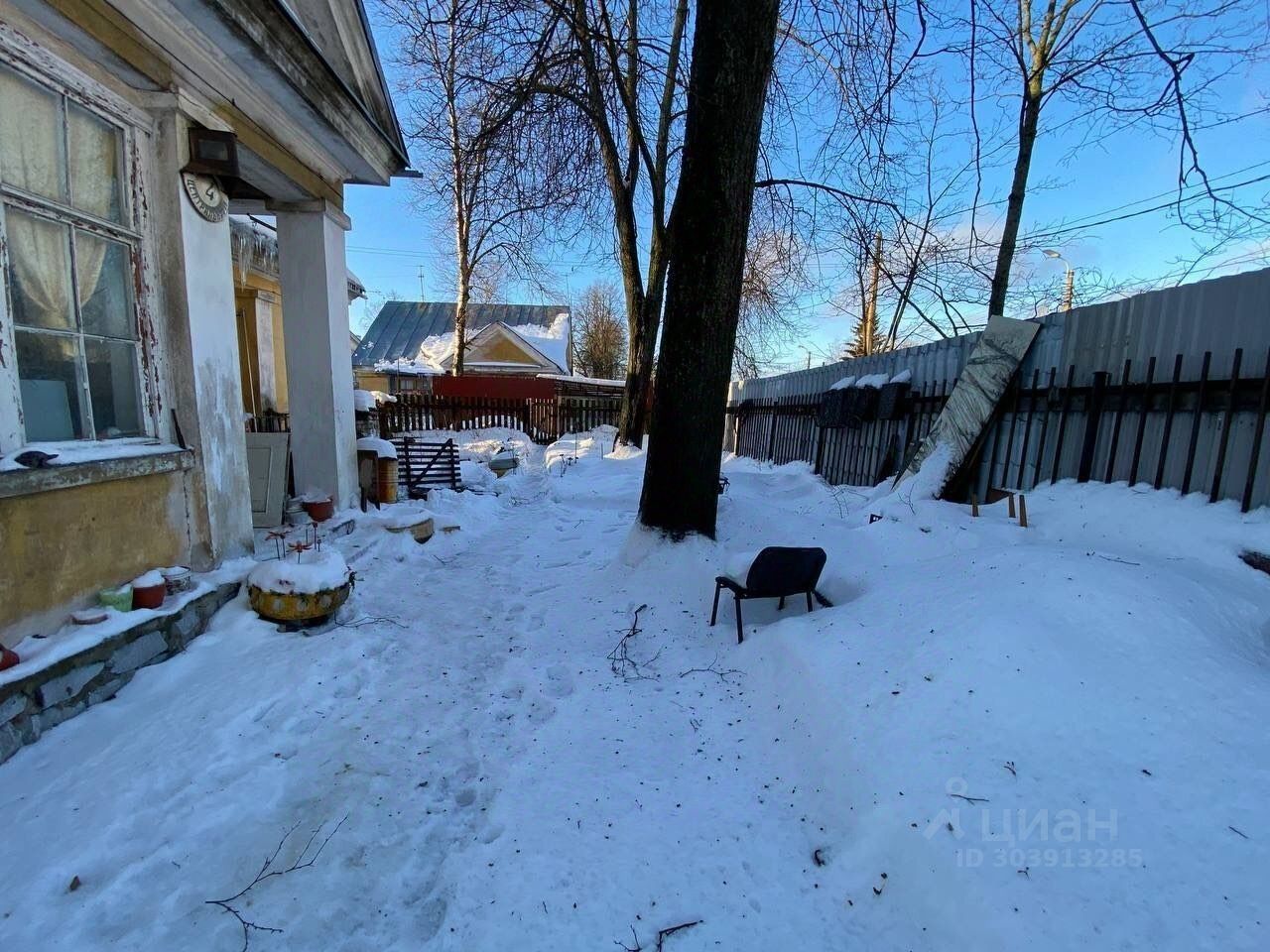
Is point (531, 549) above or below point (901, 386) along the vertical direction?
below

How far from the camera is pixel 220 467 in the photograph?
3.72 metres

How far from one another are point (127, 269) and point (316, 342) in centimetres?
217

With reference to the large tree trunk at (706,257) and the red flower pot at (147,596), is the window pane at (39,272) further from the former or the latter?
the large tree trunk at (706,257)

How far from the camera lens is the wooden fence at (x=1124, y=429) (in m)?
3.49

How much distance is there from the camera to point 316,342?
5.38 meters

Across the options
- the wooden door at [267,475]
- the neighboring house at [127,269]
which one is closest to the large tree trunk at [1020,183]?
the neighboring house at [127,269]

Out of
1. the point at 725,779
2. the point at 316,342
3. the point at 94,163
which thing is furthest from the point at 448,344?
the point at 725,779

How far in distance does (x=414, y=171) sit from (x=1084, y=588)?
Answer: 6.49 metres

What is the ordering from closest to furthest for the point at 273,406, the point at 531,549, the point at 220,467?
the point at 220,467 → the point at 531,549 → the point at 273,406

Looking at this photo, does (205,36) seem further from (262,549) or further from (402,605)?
(402,605)

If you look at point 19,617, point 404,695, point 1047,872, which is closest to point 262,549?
point 19,617

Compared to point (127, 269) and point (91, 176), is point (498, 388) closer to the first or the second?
point (127, 269)

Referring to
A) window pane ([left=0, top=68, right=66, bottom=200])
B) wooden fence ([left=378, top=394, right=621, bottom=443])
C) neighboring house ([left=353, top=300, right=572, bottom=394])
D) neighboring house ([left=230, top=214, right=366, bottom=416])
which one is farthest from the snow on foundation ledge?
neighboring house ([left=353, top=300, right=572, bottom=394])

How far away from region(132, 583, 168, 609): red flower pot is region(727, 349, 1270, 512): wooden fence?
605 centimetres
